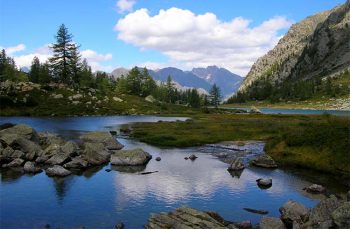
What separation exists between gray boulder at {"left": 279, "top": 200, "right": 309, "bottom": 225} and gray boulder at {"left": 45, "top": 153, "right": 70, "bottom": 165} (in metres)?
34.5

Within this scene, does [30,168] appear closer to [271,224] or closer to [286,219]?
[271,224]

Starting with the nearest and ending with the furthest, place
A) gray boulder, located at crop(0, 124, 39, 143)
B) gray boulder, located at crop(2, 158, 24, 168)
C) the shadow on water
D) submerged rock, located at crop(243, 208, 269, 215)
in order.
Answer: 1. submerged rock, located at crop(243, 208, 269, 215)
2. the shadow on water
3. gray boulder, located at crop(2, 158, 24, 168)
4. gray boulder, located at crop(0, 124, 39, 143)

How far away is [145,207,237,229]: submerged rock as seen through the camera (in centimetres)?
2834

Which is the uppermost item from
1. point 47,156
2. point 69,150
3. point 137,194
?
point 69,150

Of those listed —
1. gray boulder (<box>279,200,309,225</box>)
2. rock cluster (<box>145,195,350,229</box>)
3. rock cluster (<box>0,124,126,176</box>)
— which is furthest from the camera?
rock cluster (<box>0,124,126,176</box>)

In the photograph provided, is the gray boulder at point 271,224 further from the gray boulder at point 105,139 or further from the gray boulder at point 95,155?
the gray boulder at point 105,139

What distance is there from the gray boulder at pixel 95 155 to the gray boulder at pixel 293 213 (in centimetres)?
3227

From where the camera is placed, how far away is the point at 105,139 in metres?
74.2

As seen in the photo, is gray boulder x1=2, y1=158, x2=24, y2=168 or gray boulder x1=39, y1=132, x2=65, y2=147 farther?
gray boulder x1=39, y1=132, x2=65, y2=147

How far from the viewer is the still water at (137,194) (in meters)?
34.4

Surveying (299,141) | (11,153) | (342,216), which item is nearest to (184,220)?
(342,216)

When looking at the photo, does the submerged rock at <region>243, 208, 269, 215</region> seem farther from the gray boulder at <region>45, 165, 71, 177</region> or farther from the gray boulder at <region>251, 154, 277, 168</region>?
the gray boulder at <region>45, 165, 71, 177</region>

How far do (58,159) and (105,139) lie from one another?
1783cm

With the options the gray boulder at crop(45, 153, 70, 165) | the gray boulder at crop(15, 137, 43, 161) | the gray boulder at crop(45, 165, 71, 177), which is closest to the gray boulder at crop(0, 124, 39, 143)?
the gray boulder at crop(15, 137, 43, 161)
